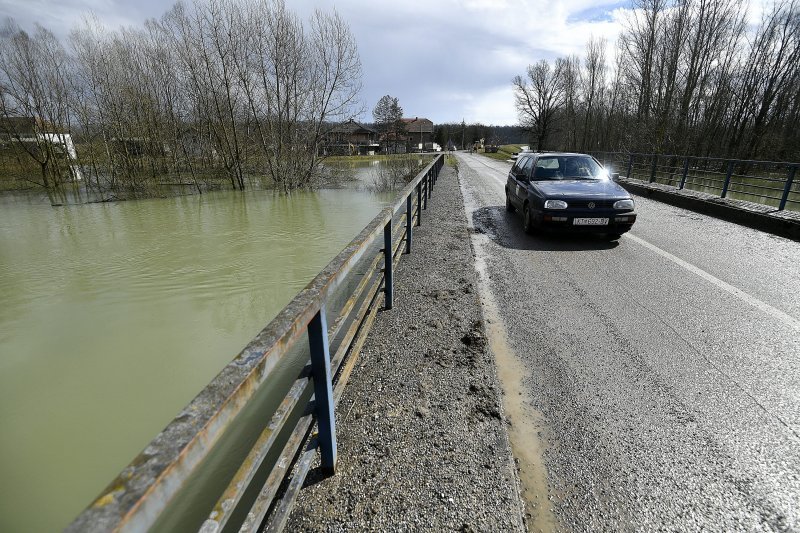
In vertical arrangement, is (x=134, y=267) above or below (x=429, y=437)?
below

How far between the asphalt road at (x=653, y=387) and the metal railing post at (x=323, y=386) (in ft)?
3.53

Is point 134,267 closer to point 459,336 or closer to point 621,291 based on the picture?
point 459,336

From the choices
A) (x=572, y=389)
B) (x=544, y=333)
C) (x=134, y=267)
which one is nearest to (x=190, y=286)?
(x=134, y=267)

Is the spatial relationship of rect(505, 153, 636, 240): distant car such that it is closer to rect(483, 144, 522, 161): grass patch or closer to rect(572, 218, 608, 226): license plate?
rect(572, 218, 608, 226): license plate

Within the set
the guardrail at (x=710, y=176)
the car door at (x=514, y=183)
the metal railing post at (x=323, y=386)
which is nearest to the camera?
the metal railing post at (x=323, y=386)

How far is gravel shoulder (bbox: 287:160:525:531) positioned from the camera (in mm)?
1902

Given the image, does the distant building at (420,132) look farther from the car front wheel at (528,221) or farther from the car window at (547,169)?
the car front wheel at (528,221)

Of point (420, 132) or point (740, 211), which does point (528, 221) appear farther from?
point (420, 132)

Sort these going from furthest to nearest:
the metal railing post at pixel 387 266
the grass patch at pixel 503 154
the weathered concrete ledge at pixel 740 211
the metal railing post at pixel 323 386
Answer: the grass patch at pixel 503 154, the weathered concrete ledge at pixel 740 211, the metal railing post at pixel 387 266, the metal railing post at pixel 323 386

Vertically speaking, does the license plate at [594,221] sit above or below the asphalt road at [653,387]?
above

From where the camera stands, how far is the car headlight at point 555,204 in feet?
23.4

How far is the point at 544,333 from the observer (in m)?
3.95

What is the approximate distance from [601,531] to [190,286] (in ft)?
24.3

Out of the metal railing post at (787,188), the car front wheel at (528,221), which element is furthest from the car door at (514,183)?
the metal railing post at (787,188)
